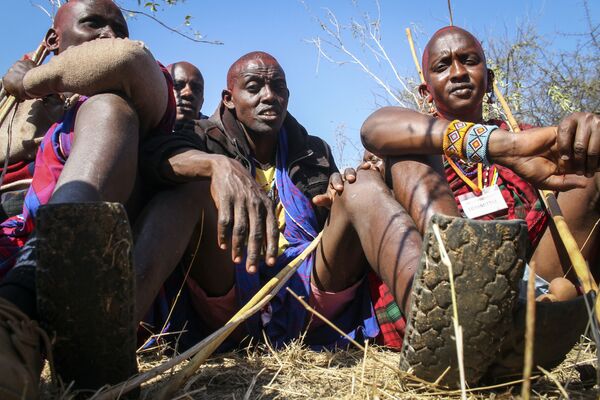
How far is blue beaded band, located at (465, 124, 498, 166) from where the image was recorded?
1.79m

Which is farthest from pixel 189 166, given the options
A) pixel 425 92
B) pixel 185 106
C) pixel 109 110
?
pixel 185 106

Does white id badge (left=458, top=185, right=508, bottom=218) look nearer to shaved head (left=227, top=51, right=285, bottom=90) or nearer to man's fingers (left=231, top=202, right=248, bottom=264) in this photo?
man's fingers (left=231, top=202, right=248, bottom=264)

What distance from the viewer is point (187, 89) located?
4.78 meters

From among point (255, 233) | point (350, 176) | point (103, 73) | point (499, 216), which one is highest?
point (103, 73)

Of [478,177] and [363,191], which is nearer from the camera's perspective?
[363,191]

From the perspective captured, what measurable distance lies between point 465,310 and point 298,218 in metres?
1.65

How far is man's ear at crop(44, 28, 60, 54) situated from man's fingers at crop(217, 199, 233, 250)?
1556 mm

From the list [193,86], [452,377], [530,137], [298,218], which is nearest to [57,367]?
[452,377]

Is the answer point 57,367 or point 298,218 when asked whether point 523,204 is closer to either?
point 298,218

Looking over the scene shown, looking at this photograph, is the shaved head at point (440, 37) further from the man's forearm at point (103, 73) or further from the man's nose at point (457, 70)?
the man's forearm at point (103, 73)

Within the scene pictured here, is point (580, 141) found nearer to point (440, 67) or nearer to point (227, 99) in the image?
point (440, 67)

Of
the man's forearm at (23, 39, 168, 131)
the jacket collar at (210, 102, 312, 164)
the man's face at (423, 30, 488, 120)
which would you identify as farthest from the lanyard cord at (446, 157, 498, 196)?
the man's forearm at (23, 39, 168, 131)

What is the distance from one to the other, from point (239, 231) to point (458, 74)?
156 cm

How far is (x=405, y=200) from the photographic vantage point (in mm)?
1808
